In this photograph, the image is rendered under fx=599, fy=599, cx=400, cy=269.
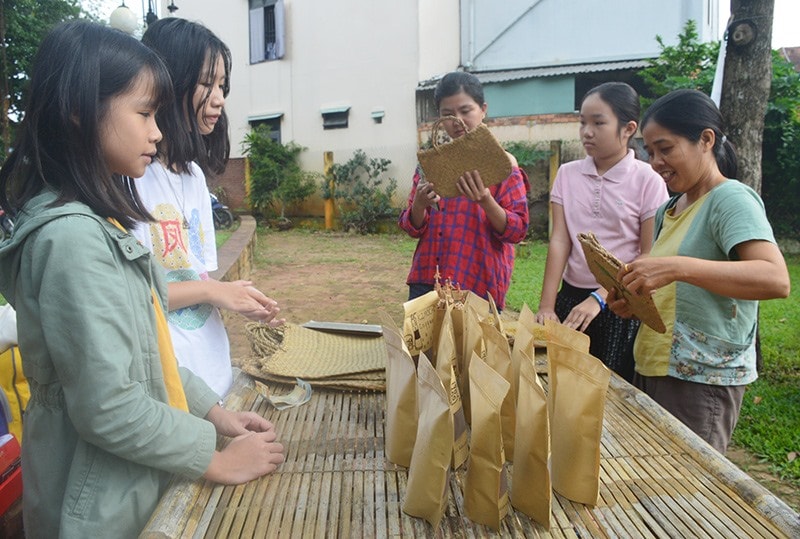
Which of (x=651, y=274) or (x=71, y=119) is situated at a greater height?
(x=71, y=119)

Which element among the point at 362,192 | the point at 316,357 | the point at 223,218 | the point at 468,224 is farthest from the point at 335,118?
the point at 316,357

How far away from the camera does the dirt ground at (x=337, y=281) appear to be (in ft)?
14.2

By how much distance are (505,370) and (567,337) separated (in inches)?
5.3

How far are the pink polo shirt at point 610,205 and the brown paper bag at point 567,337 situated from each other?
1060mm

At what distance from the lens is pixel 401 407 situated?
1.11m

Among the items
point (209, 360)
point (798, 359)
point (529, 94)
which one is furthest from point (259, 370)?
point (529, 94)

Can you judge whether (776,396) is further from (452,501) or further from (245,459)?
(245,459)

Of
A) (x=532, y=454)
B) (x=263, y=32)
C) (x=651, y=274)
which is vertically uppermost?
(x=263, y=32)

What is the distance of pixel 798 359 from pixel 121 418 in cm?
423

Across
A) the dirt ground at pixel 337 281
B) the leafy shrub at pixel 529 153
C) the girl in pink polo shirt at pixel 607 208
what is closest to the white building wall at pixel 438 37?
the leafy shrub at pixel 529 153

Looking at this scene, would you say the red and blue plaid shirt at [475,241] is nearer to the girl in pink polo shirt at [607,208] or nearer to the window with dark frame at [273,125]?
the girl in pink polo shirt at [607,208]

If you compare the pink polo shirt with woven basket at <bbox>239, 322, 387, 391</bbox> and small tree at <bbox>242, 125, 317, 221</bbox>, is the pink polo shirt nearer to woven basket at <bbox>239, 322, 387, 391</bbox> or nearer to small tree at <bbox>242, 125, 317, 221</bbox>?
woven basket at <bbox>239, 322, 387, 391</bbox>

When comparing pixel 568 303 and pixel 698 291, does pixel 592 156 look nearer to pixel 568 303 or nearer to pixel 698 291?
pixel 568 303

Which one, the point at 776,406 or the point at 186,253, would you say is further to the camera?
the point at 776,406
